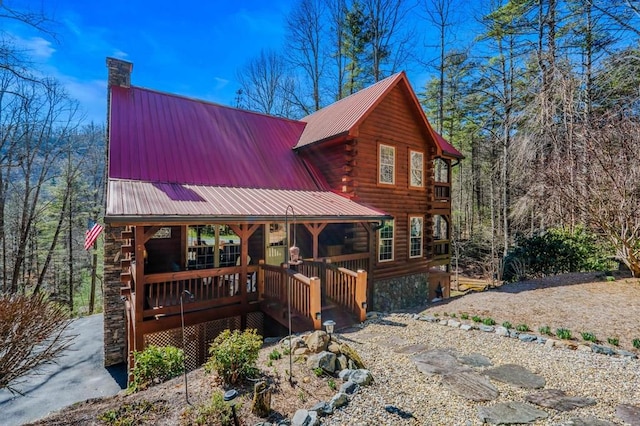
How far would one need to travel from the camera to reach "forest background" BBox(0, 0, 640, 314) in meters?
10.8

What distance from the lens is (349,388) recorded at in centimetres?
436

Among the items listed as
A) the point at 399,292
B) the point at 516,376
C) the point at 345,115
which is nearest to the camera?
the point at 516,376

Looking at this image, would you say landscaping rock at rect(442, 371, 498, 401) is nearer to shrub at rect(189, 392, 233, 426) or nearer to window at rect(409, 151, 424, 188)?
shrub at rect(189, 392, 233, 426)

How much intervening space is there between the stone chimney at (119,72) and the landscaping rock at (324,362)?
11525 mm

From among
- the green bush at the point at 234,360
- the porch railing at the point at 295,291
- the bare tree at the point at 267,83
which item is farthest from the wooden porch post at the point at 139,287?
the bare tree at the point at 267,83

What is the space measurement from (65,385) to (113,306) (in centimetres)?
228

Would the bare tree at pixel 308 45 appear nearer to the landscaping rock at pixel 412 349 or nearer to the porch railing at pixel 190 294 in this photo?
the porch railing at pixel 190 294

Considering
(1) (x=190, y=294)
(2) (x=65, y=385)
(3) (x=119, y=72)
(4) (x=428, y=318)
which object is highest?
(3) (x=119, y=72)

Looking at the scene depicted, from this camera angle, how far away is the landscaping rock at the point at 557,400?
4129mm

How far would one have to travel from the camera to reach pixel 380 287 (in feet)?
38.5

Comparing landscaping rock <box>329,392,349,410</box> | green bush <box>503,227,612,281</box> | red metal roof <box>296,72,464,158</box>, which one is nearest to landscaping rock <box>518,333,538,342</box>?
landscaping rock <box>329,392,349,410</box>

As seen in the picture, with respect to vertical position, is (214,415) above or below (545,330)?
above

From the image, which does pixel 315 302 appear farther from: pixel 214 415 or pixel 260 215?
pixel 214 415

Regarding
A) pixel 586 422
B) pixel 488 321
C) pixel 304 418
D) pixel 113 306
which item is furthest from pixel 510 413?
pixel 113 306
